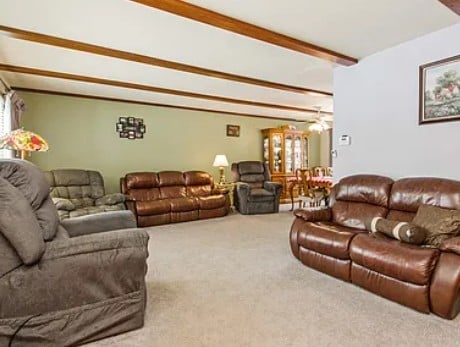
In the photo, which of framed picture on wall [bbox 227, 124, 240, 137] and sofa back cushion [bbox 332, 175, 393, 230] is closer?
sofa back cushion [bbox 332, 175, 393, 230]

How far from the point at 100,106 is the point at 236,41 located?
11.9ft

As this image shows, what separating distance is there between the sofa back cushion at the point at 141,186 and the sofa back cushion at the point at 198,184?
0.62 meters

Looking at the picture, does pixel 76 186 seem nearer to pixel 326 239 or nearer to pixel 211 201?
pixel 211 201

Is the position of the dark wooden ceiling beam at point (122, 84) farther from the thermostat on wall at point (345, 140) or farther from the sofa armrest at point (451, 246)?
the sofa armrest at point (451, 246)

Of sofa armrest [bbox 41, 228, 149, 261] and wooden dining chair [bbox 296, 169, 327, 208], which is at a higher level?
sofa armrest [bbox 41, 228, 149, 261]

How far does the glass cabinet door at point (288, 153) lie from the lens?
25.8ft

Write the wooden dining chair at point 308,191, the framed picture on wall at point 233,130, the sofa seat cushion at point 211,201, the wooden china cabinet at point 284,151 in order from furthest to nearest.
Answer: the wooden china cabinet at point 284,151 → the framed picture on wall at point 233,130 → the sofa seat cushion at point 211,201 → the wooden dining chair at point 308,191

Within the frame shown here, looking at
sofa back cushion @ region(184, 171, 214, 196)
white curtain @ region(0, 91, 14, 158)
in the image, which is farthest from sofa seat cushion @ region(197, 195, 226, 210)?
white curtain @ region(0, 91, 14, 158)

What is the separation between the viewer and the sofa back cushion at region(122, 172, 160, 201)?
17.7 ft

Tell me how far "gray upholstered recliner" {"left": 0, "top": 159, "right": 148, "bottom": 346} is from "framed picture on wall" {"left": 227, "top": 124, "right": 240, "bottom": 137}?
559 cm

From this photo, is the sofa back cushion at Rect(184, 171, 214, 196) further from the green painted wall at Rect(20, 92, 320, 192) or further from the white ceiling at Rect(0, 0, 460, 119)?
the white ceiling at Rect(0, 0, 460, 119)

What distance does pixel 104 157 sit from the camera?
5.84m

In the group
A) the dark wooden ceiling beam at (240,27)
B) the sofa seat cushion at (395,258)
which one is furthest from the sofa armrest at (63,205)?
the sofa seat cushion at (395,258)

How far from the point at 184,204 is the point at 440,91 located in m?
4.06
